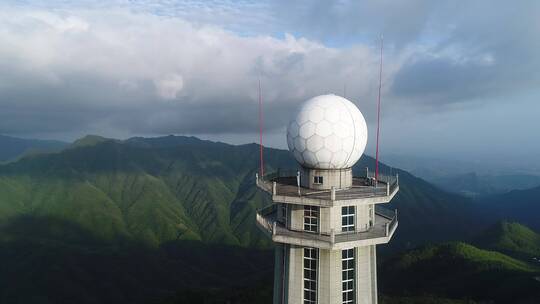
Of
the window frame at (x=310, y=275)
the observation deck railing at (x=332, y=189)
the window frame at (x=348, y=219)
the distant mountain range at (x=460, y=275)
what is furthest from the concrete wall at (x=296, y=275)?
the distant mountain range at (x=460, y=275)

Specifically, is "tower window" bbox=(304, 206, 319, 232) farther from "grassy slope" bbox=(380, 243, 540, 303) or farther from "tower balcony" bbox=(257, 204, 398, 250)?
"grassy slope" bbox=(380, 243, 540, 303)

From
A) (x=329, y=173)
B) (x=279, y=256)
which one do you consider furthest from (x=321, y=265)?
(x=329, y=173)

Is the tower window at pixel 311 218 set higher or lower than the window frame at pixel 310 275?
higher

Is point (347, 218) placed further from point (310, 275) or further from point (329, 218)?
point (310, 275)

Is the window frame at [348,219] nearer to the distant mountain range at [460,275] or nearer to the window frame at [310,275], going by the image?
Answer: the window frame at [310,275]

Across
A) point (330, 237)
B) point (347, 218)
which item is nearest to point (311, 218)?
point (347, 218)
